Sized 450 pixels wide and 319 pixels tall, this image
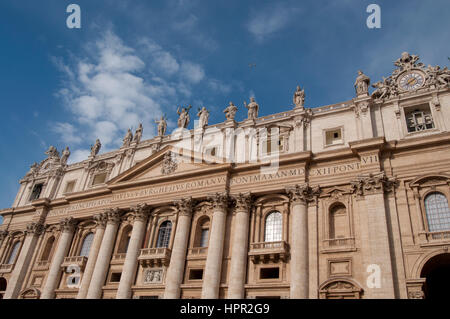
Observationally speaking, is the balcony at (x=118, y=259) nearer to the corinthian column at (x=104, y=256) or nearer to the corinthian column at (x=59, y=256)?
the corinthian column at (x=104, y=256)

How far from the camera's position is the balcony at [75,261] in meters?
34.8

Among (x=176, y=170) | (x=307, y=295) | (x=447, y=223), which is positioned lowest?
(x=307, y=295)

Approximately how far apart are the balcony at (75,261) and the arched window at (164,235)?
742cm

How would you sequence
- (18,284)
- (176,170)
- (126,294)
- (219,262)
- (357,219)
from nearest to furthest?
(357,219) → (219,262) → (126,294) → (176,170) → (18,284)

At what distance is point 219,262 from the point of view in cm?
2819

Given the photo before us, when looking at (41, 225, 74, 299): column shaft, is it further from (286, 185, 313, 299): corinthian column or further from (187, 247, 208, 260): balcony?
(286, 185, 313, 299): corinthian column

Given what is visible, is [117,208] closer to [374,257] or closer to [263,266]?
[263,266]

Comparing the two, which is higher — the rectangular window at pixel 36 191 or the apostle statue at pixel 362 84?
the apostle statue at pixel 362 84

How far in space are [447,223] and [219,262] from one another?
1502cm

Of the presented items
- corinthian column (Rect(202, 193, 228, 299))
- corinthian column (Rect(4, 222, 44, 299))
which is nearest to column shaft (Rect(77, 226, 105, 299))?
corinthian column (Rect(4, 222, 44, 299))

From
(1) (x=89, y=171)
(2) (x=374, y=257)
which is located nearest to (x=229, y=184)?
(2) (x=374, y=257)

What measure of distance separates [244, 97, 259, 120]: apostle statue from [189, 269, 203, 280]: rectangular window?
13788mm

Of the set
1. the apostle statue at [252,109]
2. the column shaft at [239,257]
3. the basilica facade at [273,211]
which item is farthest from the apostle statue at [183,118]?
the column shaft at [239,257]

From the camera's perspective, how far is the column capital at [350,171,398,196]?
25947mm
